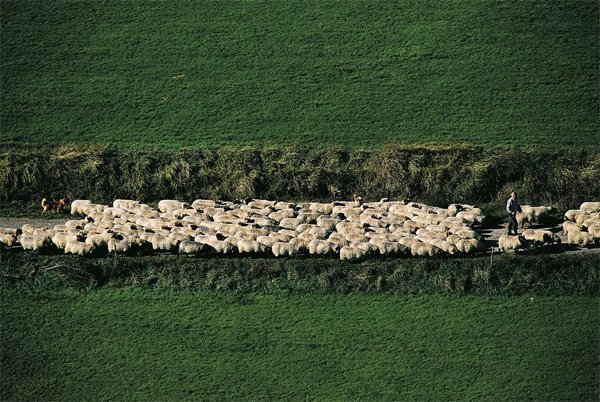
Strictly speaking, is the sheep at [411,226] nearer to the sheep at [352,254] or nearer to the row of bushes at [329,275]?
the row of bushes at [329,275]

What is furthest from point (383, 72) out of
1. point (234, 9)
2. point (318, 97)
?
point (234, 9)

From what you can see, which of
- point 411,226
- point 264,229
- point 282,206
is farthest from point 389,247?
point 282,206

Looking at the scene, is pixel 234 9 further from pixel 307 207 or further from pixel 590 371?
pixel 590 371

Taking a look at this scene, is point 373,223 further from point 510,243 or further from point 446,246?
point 510,243

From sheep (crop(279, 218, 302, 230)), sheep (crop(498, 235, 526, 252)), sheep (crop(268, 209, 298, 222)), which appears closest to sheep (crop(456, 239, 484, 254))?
sheep (crop(498, 235, 526, 252))

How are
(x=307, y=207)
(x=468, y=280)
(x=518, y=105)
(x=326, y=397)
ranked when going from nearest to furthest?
1. (x=326, y=397)
2. (x=468, y=280)
3. (x=307, y=207)
4. (x=518, y=105)
